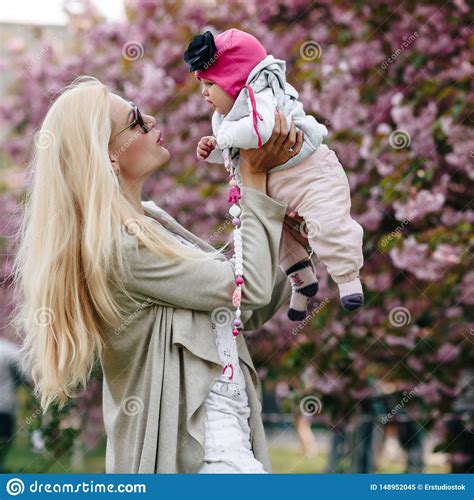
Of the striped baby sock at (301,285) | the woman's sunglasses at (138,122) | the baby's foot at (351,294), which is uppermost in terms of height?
the woman's sunglasses at (138,122)

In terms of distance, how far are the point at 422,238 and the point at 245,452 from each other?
2947mm

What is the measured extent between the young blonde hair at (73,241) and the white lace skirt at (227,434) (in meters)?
0.34

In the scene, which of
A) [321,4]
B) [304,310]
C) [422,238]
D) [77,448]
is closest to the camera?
[304,310]

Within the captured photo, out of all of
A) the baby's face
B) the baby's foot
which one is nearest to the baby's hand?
the baby's face

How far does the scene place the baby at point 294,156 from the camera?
2.93 metres

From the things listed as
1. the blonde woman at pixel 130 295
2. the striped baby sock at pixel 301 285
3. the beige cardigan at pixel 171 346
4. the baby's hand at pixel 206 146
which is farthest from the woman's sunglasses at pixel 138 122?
the striped baby sock at pixel 301 285

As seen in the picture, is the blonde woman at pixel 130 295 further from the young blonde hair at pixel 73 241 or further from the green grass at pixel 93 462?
the green grass at pixel 93 462

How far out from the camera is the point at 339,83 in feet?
19.8

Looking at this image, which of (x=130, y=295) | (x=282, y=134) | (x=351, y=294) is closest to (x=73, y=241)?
(x=130, y=295)

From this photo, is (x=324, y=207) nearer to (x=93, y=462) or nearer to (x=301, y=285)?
(x=301, y=285)

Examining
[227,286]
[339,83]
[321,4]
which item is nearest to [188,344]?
[227,286]

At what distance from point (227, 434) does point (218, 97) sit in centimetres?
94

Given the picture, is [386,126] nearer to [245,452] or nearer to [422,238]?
[422,238]

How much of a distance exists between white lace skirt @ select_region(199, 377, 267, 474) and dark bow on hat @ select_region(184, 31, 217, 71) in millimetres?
891
